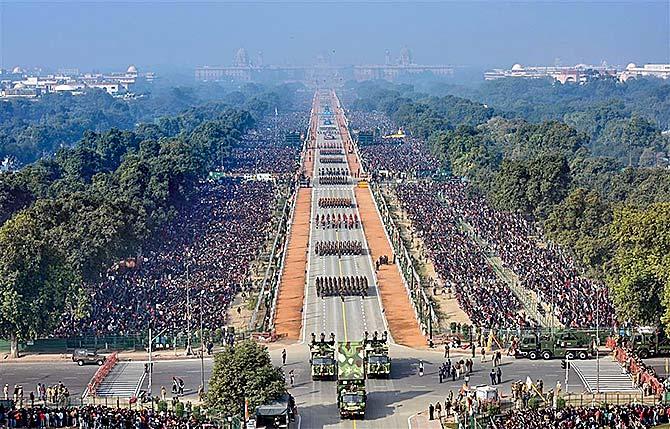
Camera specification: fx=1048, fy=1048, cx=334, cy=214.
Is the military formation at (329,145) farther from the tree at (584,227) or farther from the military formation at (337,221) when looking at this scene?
the tree at (584,227)

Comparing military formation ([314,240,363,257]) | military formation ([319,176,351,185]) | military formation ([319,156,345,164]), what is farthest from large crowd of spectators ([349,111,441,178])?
military formation ([314,240,363,257])

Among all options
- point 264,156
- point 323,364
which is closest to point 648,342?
point 323,364

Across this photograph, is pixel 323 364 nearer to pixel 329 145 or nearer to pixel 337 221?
pixel 337 221

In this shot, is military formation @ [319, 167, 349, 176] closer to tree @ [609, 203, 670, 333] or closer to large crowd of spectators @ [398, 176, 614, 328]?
large crowd of spectators @ [398, 176, 614, 328]

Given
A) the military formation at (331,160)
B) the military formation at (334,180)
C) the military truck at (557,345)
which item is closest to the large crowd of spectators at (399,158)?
the military formation at (331,160)

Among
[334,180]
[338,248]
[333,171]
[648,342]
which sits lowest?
Result: [648,342]
